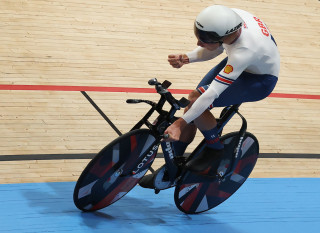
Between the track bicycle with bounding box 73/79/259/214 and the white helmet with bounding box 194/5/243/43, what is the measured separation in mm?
384

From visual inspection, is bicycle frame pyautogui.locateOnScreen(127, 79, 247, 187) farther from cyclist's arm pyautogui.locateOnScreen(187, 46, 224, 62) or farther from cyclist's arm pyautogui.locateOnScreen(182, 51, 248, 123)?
cyclist's arm pyautogui.locateOnScreen(187, 46, 224, 62)

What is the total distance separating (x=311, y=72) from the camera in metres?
6.82

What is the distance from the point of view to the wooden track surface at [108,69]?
4805mm

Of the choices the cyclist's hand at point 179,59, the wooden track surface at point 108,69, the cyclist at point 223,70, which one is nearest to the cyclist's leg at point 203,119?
the cyclist at point 223,70

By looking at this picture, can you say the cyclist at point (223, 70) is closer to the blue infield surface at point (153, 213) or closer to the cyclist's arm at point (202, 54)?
the cyclist's arm at point (202, 54)

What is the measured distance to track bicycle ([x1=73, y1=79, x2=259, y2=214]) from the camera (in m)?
3.41

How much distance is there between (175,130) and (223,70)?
43 cm

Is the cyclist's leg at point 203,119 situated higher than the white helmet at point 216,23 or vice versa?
the white helmet at point 216,23

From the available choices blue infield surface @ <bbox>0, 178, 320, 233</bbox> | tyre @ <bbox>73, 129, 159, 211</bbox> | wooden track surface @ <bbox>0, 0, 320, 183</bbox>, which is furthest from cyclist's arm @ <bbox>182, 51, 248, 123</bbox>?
wooden track surface @ <bbox>0, 0, 320, 183</bbox>

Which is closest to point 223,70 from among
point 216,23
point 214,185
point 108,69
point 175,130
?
point 216,23

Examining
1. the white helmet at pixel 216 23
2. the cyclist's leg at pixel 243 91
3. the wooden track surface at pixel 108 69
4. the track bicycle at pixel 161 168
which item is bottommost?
the wooden track surface at pixel 108 69

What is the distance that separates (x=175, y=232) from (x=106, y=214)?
0.46 meters

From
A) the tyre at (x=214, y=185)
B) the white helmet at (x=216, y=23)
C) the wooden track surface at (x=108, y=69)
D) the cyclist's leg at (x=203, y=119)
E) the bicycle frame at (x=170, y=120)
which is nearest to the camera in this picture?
the white helmet at (x=216, y=23)

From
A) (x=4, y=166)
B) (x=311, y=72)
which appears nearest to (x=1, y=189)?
(x=4, y=166)
